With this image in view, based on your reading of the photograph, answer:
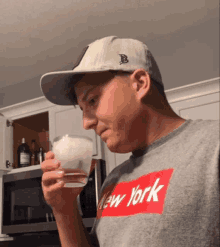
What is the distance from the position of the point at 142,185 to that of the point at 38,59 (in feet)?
8.17

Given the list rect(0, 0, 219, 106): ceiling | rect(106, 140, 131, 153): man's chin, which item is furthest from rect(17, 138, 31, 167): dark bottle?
rect(106, 140, 131, 153): man's chin

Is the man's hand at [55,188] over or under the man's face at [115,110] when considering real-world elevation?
under

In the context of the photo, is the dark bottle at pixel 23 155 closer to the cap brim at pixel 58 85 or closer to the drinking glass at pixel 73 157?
the cap brim at pixel 58 85

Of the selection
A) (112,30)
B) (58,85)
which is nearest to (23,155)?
(112,30)

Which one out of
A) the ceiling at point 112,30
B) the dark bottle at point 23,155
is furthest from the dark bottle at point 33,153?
the ceiling at point 112,30

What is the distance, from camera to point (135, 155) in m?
0.70

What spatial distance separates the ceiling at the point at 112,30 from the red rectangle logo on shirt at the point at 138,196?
1847mm

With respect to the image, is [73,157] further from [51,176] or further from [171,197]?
[171,197]

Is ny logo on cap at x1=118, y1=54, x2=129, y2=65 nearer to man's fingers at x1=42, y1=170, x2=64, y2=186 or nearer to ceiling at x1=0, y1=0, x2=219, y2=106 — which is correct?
man's fingers at x1=42, y1=170, x2=64, y2=186

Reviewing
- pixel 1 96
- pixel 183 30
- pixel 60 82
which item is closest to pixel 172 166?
pixel 60 82

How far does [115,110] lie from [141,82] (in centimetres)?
10

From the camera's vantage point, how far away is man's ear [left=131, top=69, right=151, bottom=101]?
65 cm

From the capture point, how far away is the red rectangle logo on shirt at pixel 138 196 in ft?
1.71

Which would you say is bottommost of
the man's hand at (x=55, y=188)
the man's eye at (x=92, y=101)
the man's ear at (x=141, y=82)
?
the man's hand at (x=55, y=188)
